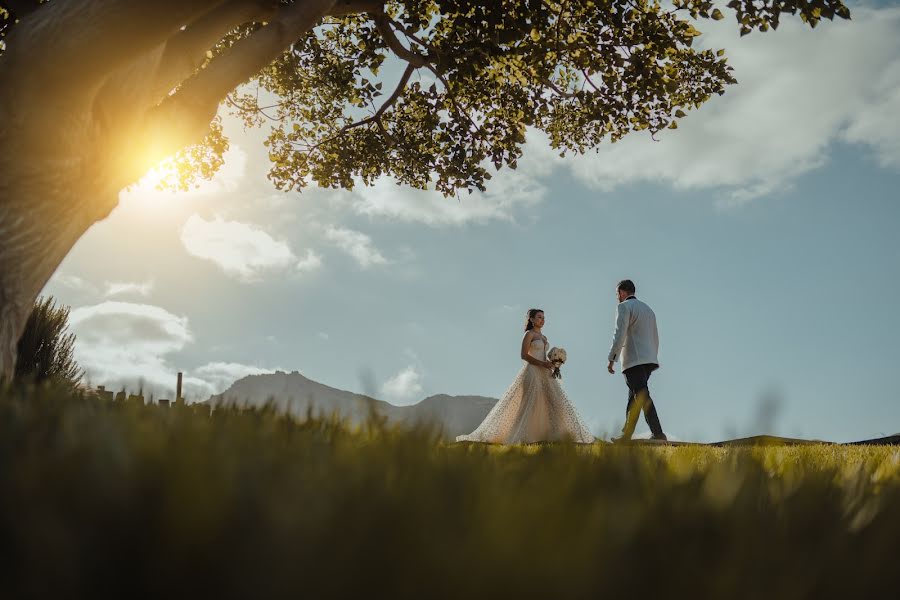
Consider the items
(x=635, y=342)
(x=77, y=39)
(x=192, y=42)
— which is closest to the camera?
(x=77, y=39)

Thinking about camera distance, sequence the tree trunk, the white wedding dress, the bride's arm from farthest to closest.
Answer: the bride's arm < the white wedding dress < the tree trunk

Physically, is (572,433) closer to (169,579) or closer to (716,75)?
(169,579)

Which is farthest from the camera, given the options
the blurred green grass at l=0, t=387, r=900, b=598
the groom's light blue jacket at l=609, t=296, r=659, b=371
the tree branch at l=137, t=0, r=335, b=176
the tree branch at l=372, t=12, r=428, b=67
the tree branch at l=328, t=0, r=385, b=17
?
the groom's light blue jacket at l=609, t=296, r=659, b=371

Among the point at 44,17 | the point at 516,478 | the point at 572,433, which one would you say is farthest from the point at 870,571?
the point at 44,17

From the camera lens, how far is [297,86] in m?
13.6

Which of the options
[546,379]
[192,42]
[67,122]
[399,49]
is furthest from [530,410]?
[67,122]

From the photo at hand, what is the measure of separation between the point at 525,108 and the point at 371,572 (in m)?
12.2

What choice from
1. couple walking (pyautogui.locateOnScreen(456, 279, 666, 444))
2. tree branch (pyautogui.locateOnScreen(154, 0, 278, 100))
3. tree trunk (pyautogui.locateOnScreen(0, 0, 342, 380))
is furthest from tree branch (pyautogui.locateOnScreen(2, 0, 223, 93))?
couple walking (pyautogui.locateOnScreen(456, 279, 666, 444))

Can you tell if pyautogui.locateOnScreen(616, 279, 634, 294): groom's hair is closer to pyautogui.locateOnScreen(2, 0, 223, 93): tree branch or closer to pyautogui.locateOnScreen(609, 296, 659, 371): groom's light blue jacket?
pyautogui.locateOnScreen(609, 296, 659, 371): groom's light blue jacket

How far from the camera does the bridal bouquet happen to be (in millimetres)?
13531

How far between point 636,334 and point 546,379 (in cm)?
244

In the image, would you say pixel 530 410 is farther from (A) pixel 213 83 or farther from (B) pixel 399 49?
(A) pixel 213 83

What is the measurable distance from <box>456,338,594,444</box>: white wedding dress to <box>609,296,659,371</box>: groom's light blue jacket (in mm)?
1951

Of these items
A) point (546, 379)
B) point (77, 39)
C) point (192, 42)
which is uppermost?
point (192, 42)
